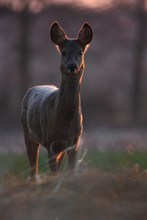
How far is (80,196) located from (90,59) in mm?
32135

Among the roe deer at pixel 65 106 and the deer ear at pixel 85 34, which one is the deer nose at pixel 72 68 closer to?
the roe deer at pixel 65 106

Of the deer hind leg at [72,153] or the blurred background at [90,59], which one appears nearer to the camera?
the deer hind leg at [72,153]

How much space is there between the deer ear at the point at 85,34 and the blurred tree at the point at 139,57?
24009mm

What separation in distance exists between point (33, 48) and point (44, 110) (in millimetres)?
24603

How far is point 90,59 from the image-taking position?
38.0 m

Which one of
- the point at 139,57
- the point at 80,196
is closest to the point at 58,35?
the point at 80,196

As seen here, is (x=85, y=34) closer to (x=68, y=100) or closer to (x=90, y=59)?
(x=68, y=100)

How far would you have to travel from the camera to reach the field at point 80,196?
5906 millimetres

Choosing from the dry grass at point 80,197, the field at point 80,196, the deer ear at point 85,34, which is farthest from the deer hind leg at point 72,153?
the dry grass at point 80,197

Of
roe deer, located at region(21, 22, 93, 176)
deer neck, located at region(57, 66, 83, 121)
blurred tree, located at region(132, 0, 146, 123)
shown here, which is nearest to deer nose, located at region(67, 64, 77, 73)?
roe deer, located at region(21, 22, 93, 176)

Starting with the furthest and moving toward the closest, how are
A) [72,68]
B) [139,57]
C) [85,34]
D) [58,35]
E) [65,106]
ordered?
[139,57] < [58,35] < [85,34] < [65,106] < [72,68]

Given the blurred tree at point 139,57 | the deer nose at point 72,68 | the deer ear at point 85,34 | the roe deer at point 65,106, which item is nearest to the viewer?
the deer nose at point 72,68

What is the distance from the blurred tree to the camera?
3566 centimetres

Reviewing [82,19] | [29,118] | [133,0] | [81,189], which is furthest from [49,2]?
[81,189]
